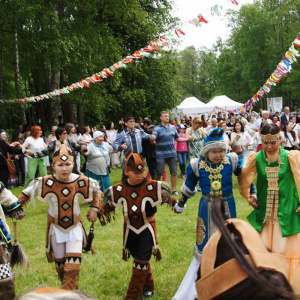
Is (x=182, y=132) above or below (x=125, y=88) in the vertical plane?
below

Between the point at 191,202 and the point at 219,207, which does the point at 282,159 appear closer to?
the point at 219,207

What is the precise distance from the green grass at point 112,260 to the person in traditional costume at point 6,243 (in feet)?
1.23

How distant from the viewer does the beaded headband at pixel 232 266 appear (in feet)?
4.22

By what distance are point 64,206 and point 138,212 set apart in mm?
811

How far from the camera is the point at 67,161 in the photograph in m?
4.52

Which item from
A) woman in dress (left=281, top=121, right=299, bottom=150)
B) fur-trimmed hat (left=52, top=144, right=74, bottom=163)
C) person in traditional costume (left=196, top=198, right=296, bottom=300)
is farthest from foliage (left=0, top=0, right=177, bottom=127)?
person in traditional costume (left=196, top=198, right=296, bottom=300)

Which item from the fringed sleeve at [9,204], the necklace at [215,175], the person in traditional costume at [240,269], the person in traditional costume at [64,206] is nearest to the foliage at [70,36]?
the person in traditional costume at [64,206]

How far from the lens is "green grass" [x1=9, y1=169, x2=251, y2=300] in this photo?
499cm

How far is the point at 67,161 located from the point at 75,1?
542 inches

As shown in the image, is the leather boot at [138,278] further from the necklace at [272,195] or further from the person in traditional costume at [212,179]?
the necklace at [272,195]

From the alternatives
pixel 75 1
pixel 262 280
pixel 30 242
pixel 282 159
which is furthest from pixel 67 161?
pixel 75 1

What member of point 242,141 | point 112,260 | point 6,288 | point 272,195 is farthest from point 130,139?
point 6,288

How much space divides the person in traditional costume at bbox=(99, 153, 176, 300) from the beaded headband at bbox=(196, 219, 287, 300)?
3003 millimetres

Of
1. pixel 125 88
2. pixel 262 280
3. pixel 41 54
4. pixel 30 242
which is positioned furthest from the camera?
pixel 125 88
